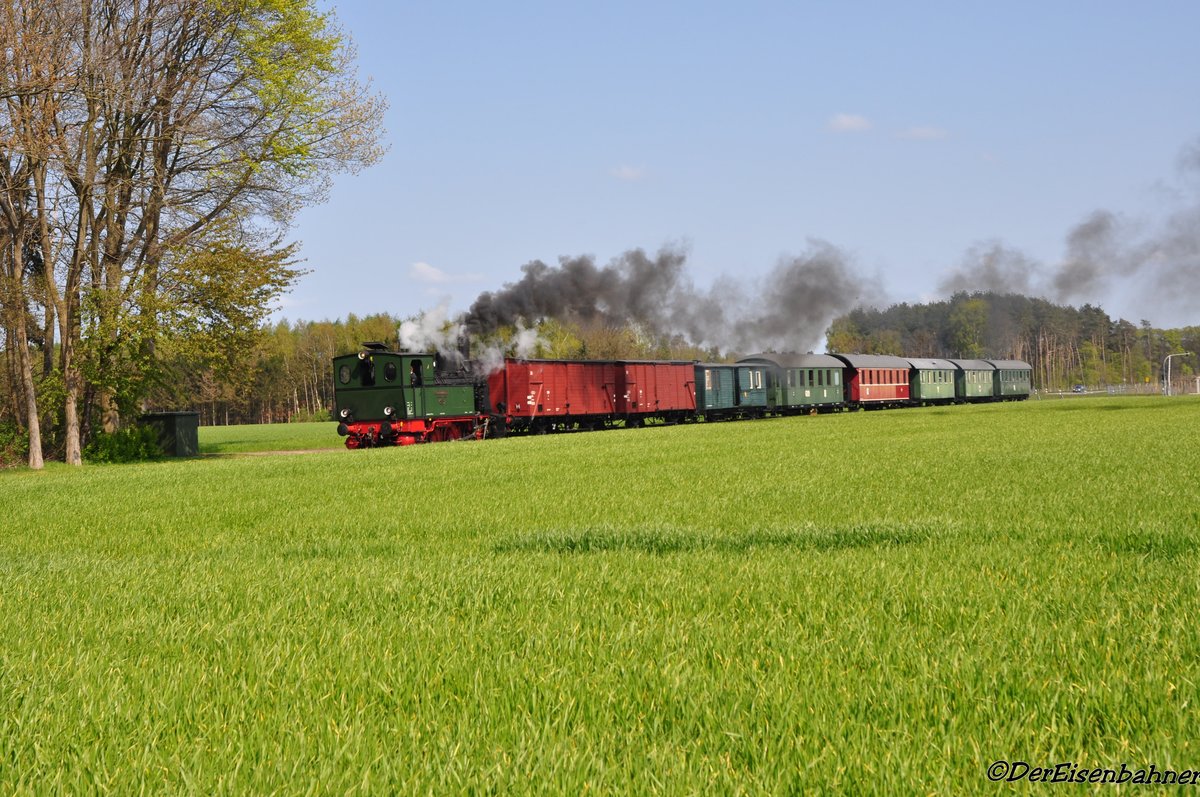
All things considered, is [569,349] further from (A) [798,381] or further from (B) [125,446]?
(B) [125,446]

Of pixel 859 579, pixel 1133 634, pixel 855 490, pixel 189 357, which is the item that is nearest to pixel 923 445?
pixel 855 490

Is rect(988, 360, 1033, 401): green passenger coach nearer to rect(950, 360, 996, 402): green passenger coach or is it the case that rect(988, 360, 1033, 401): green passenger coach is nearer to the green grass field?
rect(950, 360, 996, 402): green passenger coach

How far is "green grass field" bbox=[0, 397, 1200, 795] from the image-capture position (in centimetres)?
330

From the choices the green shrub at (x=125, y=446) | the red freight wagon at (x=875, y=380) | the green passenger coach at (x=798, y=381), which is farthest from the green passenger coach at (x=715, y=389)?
the green shrub at (x=125, y=446)

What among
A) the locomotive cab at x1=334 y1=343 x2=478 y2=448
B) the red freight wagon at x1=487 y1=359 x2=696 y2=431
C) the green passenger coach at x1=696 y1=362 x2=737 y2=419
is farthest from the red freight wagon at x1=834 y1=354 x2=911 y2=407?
the locomotive cab at x1=334 y1=343 x2=478 y2=448

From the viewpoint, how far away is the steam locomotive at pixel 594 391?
36.3 m

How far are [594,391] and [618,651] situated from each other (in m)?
41.3

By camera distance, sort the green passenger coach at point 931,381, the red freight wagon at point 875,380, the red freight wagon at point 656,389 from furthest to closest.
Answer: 1. the green passenger coach at point 931,381
2. the red freight wagon at point 875,380
3. the red freight wagon at point 656,389

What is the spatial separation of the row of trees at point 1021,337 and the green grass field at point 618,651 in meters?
133

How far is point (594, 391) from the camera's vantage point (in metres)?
46.0

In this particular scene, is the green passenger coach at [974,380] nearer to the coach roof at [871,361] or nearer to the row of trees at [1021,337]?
the coach roof at [871,361]

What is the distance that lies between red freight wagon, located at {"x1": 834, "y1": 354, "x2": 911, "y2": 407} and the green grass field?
176 ft

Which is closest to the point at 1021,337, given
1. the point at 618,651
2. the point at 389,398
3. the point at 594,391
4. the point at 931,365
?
the point at 931,365

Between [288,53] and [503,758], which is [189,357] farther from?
[503,758]
